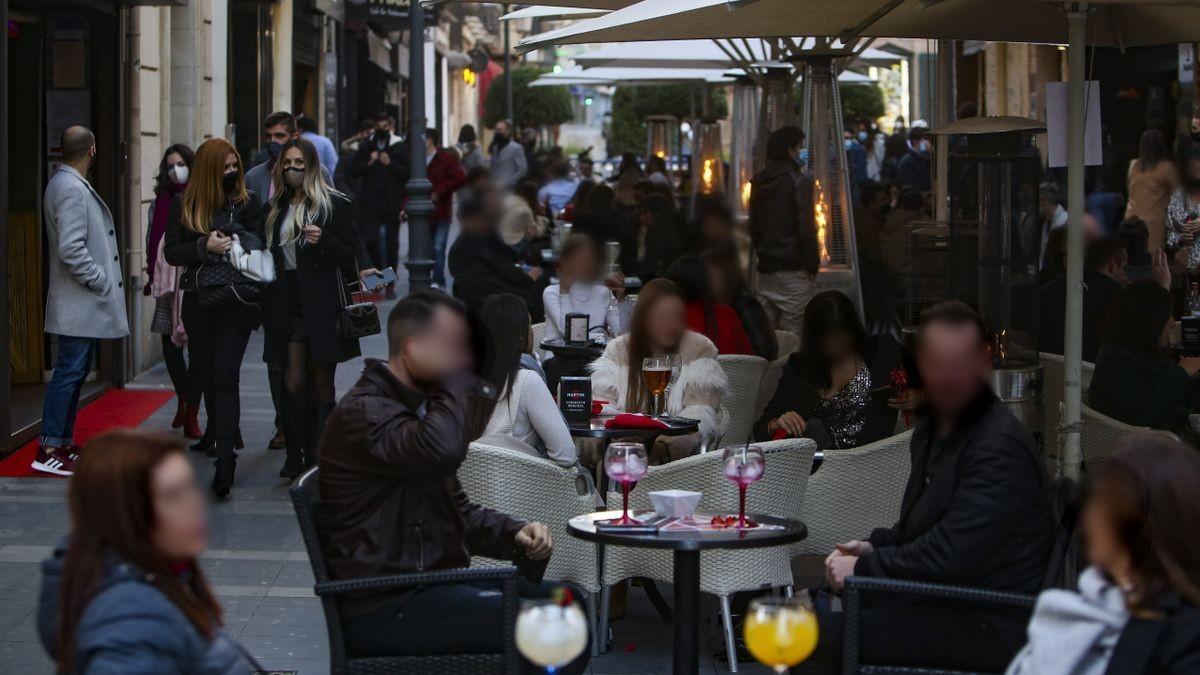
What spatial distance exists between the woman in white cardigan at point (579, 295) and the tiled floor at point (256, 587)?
1.79m

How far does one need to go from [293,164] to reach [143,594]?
572 cm

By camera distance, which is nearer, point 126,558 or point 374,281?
point 126,558

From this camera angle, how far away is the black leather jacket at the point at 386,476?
4172mm

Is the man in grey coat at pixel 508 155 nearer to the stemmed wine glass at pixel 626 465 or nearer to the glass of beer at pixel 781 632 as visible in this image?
the stemmed wine glass at pixel 626 465

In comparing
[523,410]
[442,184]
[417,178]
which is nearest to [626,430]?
[523,410]

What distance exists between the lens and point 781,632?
315cm

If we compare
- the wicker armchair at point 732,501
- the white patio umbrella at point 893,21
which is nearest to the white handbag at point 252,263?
the white patio umbrella at point 893,21

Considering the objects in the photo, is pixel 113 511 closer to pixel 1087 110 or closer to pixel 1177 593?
pixel 1177 593

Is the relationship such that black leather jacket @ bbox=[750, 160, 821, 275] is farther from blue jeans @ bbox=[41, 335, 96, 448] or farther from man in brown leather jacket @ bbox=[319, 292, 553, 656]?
man in brown leather jacket @ bbox=[319, 292, 553, 656]

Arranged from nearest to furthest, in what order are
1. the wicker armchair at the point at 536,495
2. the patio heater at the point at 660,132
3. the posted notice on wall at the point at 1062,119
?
the wicker armchair at the point at 536,495, the posted notice on wall at the point at 1062,119, the patio heater at the point at 660,132

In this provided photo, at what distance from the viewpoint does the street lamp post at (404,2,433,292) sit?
1080 centimetres

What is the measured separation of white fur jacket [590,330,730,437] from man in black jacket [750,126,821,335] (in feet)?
15.2

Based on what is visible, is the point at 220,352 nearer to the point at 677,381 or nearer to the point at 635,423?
the point at 677,381

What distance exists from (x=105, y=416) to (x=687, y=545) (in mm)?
7181
